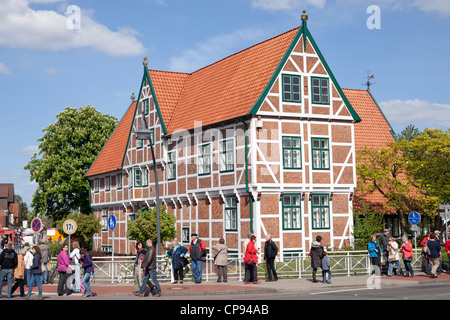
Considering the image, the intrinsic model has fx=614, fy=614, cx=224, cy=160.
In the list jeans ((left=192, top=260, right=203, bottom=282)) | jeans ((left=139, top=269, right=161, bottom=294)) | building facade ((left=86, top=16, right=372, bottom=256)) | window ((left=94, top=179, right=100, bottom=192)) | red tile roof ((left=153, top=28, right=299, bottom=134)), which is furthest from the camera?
window ((left=94, top=179, right=100, bottom=192))

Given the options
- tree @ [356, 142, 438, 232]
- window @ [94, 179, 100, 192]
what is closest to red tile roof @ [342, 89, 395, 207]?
tree @ [356, 142, 438, 232]

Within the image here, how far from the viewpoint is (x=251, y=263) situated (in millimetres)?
22609

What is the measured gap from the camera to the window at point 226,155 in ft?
103

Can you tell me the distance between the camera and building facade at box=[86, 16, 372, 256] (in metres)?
29.8

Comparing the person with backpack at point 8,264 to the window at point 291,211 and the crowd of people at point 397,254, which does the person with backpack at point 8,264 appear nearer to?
the crowd of people at point 397,254

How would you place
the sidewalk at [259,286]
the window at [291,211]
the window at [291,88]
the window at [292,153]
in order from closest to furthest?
the sidewalk at [259,286] < the window at [291,211] < the window at [292,153] < the window at [291,88]

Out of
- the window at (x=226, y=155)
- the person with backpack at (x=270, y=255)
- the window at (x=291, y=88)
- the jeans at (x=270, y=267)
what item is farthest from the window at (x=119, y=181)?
the jeans at (x=270, y=267)

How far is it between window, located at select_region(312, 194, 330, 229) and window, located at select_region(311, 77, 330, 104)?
492 cm

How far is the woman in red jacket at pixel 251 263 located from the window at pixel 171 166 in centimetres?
1466

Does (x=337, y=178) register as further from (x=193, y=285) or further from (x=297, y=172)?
(x=193, y=285)

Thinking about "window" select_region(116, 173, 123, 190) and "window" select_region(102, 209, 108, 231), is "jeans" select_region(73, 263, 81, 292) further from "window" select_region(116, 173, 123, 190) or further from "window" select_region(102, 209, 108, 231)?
"window" select_region(102, 209, 108, 231)

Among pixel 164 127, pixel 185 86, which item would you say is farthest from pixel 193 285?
pixel 185 86

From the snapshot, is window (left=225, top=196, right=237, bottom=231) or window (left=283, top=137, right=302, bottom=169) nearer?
window (left=283, top=137, right=302, bottom=169)
